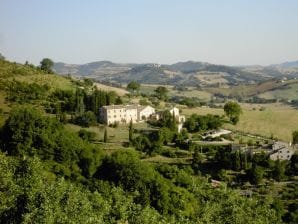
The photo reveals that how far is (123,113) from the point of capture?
260 feet

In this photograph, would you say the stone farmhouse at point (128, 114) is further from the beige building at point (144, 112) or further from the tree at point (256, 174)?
the tree at point (256, 174)

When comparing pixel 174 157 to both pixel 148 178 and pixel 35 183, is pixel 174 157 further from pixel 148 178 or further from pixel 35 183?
pixel 35 183

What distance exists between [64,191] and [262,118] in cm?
7488

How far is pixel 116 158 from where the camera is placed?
1984 inches

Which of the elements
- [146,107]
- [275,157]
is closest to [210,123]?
[146,107]

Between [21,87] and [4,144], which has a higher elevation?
[21,87]

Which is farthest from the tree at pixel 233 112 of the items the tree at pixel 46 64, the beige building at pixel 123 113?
the tree at pixel 46 64

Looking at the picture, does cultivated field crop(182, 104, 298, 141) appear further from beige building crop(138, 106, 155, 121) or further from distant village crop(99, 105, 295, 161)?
beige building crop(138, 106, 155, 121)

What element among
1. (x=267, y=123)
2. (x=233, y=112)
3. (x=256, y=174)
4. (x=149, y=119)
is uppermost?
(x=233, y=112)

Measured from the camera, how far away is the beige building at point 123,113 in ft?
254

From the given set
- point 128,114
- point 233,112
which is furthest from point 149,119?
point 233,112

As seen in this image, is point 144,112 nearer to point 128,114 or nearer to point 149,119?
point 149,119

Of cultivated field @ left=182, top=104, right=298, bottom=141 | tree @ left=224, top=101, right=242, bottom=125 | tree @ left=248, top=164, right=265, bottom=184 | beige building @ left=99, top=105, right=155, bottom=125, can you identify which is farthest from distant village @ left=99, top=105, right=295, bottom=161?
cultivated field @ left=182, top=104, right=298, bottom=141

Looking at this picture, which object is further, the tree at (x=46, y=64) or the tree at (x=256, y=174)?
the tree at (x=46, y=64)
